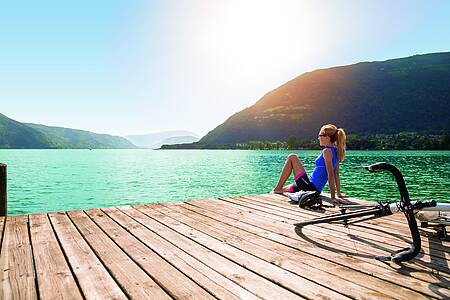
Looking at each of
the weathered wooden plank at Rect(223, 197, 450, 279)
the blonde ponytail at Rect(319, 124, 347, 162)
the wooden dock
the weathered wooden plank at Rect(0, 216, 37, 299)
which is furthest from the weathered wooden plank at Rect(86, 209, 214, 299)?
the blonde ponytail at Rect(319, 124, 347, 162)

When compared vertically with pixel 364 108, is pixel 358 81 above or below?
above

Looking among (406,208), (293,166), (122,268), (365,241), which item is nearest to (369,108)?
(293,166)

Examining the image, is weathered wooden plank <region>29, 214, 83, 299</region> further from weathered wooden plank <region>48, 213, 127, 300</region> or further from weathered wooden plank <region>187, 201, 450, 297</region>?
weathered wooden plank <region>187, 201, 450, 297</region>

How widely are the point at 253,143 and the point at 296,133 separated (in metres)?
22.6

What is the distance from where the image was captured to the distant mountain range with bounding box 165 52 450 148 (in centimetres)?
15038

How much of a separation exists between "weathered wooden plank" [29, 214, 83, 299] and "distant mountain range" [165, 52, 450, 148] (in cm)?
15913

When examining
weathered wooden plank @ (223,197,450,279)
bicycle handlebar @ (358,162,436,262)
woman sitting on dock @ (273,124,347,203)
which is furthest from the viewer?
woman sitting on dock @ (273,124,347,203)

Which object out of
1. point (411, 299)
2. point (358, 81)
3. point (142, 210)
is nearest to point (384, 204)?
point (411, 299)

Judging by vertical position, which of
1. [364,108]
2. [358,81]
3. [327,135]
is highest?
[358,81]

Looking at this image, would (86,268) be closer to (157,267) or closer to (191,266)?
(157,267)

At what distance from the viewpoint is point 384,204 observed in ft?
13.0

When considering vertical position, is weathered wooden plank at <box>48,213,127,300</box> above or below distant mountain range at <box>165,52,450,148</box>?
below

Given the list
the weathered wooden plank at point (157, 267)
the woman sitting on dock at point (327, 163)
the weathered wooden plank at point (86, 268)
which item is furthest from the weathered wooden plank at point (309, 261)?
the woman sitting on dock at point (327, 163)

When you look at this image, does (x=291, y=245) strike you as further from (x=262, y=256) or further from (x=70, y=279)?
(x=70, y=279)
